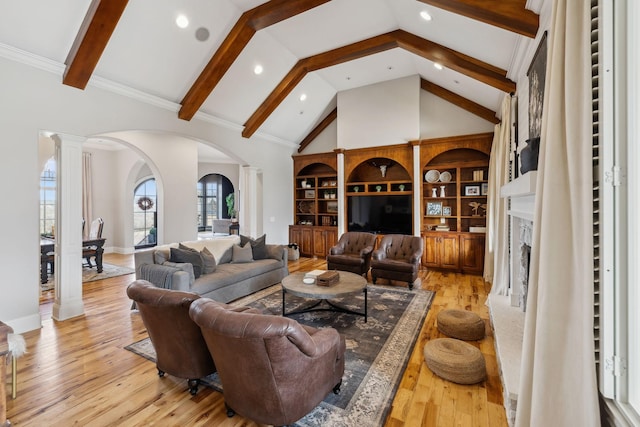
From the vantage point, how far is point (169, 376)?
8.32 ft

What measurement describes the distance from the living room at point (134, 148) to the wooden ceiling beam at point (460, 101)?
0.42ft

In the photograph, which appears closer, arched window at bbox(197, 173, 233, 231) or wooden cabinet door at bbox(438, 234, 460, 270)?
wooden cabinet door at bbox(438, 234, 460, 270)

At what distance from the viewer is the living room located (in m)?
3.35

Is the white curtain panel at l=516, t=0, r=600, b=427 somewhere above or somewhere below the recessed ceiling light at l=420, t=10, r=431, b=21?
below

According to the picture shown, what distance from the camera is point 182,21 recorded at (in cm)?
391

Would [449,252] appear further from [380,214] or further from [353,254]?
[353,254]

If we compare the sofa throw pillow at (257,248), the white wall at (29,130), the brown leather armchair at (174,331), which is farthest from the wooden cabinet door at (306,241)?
the brown leather armchair at (174,331)

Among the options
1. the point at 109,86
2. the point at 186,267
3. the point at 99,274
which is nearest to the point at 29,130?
the point at 109,86

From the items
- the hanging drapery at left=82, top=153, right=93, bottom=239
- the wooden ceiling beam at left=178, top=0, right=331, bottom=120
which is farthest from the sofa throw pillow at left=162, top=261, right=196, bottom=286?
the hanging drapery at left=82, top=153, right=93, bottom=239

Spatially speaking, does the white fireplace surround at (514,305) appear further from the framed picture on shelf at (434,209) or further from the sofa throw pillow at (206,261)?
the sofa throw pillow at (206,261)

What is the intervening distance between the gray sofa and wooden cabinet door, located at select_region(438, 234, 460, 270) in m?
3.38

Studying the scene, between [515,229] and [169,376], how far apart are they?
412 cm

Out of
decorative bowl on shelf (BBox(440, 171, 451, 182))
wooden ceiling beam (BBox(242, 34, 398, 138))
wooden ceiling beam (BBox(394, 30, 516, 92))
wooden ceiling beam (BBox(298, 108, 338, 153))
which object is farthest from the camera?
wooden ceiling beam (BBox(298, 108, 338, 153))

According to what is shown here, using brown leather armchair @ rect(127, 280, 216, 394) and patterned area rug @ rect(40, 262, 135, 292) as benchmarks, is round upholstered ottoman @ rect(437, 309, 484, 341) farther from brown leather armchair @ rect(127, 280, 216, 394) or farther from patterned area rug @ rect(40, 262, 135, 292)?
patterned area rug @ rect(40, 262, 135, 292)
